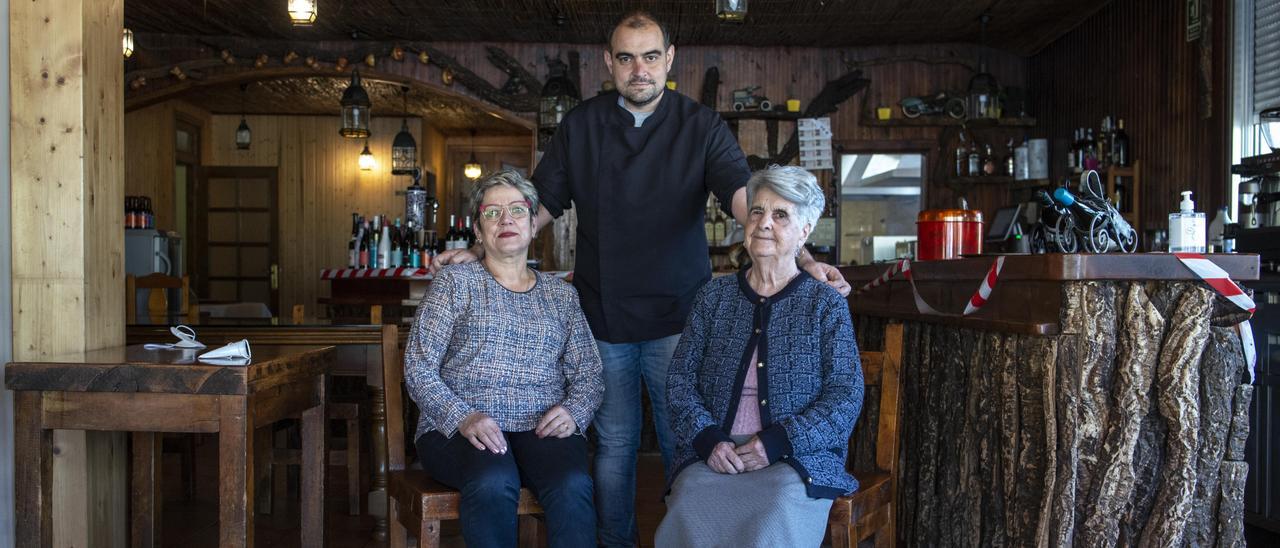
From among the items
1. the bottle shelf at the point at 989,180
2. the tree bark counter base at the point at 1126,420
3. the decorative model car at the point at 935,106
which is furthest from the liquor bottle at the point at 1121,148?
the tree bark counter base at the point at 1126,420

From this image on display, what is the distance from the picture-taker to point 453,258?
2605 mm

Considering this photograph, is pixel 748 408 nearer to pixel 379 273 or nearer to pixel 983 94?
pixel 379 273

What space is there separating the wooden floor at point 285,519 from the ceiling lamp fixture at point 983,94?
14.9 feet

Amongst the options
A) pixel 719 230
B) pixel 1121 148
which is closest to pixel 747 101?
pixel 719 230

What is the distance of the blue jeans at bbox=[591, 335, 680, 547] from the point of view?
2.54 m

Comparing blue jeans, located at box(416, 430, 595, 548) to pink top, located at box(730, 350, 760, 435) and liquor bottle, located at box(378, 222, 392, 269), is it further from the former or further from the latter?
liquor bottle, located at box(378, 222, 392, 269)

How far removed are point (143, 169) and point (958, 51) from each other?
7.23m

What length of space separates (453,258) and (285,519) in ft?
5.82

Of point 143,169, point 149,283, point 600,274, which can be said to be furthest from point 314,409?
point 143,169

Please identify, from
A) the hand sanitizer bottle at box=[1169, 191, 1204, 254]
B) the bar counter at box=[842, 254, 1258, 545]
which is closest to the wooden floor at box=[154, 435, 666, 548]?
the bar counter at box=[842, 254, 1258, 545]

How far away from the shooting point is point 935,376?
2.87m

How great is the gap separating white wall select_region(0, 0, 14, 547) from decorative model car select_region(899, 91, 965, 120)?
6.64 meters

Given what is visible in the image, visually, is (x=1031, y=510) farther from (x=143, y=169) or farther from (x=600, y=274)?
(x=143, y=169)

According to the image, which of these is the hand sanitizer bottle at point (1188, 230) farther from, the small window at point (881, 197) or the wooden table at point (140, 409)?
the small window at point (881, 197)
